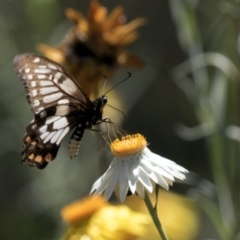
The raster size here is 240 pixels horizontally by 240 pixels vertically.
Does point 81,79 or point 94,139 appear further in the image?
point 94,139

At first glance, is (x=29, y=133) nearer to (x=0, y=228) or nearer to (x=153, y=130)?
(x=0, y=228)

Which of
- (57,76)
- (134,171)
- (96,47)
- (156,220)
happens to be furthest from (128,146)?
(96,47)

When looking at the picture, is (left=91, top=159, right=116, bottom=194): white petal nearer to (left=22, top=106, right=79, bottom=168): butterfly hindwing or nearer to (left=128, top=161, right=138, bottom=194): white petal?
(left=128, top=161, right=138, bottom=194): white petal

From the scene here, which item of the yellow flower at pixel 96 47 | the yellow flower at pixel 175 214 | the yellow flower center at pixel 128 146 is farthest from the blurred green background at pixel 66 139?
the yellow flower center at pixel 128 146

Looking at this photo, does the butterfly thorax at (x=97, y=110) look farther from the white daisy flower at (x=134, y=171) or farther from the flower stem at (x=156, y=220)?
the flower stem at (x=156, y=220)

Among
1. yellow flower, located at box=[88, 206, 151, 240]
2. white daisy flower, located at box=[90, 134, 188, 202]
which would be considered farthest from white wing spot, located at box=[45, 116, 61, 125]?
white daisy flower, located at box=[90, 134, 188, 202]

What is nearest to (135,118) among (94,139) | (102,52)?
(94,139)
